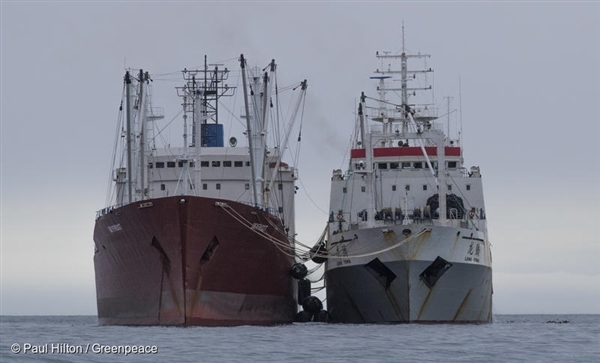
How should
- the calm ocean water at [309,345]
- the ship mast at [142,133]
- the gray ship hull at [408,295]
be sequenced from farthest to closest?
the ship mast at [142,133], the gray ship hull at [408,295], the calm ocean water at [309,345]

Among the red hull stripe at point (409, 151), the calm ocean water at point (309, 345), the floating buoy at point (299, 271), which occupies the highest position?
the red hull stripe at point (409, 151)

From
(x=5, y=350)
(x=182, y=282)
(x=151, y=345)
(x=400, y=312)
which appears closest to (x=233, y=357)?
(x=151, y=345)

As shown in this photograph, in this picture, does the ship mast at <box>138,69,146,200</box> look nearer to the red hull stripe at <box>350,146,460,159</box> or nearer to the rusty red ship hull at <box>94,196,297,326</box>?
the rusty red ship hull at <box>94,196,297,326</box>

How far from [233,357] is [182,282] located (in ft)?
56.2

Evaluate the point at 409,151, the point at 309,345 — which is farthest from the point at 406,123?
the point at 309,345

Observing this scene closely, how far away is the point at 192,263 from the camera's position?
191 feet

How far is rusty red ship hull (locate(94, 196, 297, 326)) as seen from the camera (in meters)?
57.9

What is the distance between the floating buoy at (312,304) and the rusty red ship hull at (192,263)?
6212 mm

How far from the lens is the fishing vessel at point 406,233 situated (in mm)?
62188

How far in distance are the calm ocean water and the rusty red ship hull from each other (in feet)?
6.47

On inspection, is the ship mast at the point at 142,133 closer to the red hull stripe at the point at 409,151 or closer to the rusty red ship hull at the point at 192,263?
the rusty red ship hull at the point at 192,263

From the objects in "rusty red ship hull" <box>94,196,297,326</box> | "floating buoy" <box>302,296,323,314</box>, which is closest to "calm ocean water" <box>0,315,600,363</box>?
"rusty red ship hull" <box>94,196,297,326</box>

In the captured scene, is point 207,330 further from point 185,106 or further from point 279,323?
point 185,106

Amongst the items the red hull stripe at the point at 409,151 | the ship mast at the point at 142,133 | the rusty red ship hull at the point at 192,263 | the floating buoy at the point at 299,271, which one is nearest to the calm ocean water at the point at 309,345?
the rusty red ship hull at the point at 192,263
